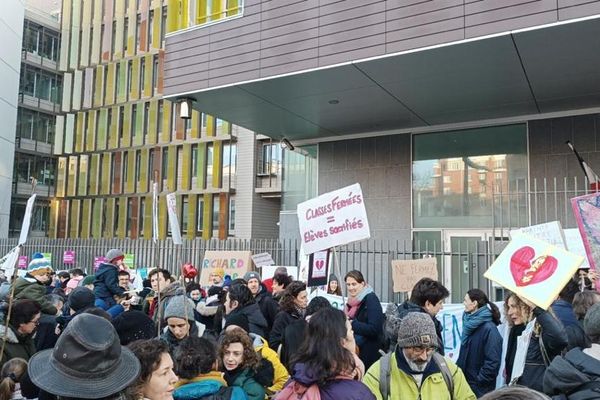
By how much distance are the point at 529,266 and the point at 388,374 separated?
4.31ft

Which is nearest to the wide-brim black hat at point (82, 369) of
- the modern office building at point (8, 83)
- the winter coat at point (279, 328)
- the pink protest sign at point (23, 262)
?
the winter coat at point (279, 328)

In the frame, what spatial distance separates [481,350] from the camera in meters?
5.38

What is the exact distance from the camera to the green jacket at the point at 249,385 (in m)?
3.85

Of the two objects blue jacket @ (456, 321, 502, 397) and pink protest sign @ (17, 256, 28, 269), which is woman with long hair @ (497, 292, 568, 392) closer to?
blue jacket @ (456, 321, 502, 397)

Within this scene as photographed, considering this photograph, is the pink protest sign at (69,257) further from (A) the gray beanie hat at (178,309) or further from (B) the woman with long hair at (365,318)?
(B) the woman with long hair at (365,318)

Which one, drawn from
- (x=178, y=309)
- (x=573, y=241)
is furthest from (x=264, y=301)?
(x=573, y=241)

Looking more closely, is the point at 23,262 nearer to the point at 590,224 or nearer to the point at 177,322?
the point at 177,322

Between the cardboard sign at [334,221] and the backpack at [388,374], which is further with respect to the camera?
the cardboard sign at [334,221]

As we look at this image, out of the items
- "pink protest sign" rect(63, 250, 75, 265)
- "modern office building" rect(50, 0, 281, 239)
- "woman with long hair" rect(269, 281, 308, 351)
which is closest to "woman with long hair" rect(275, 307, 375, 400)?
"woman with long hair" rect(269, 281, 308, 351)

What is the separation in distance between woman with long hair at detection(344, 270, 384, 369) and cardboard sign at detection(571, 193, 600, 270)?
6.87 ft

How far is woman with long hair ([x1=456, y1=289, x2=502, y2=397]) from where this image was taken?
527 centimetres

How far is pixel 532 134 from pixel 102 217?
1508 inches

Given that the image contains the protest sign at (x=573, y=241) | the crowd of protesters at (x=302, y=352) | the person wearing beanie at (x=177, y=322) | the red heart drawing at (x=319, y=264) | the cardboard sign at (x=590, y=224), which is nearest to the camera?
the crowd of protesters at (x=302, y=352)

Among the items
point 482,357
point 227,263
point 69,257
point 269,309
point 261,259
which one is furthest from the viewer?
point 69,257
